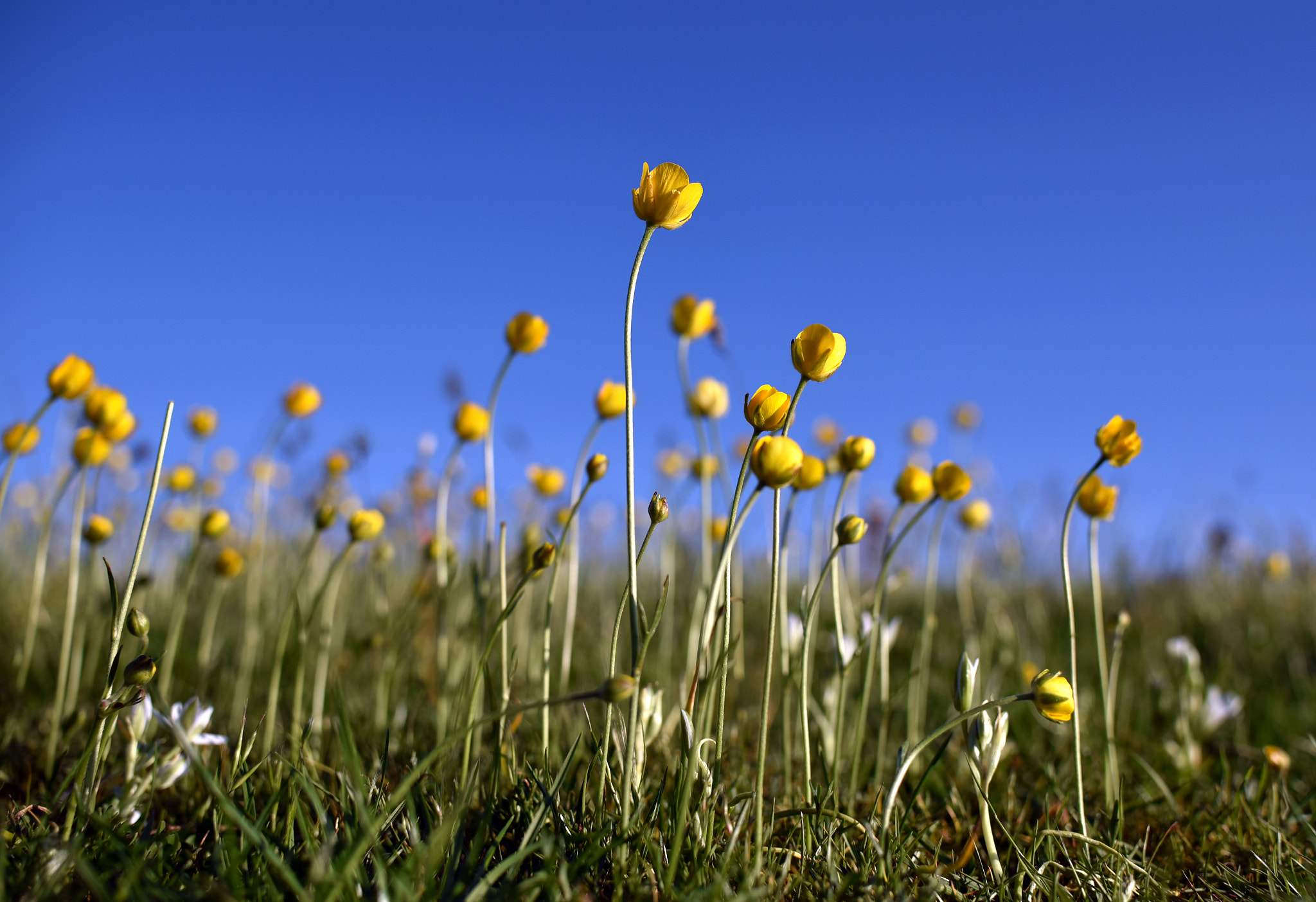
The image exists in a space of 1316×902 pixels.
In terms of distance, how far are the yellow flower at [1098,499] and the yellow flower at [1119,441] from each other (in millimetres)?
149

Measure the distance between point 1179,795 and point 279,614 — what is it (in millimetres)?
3174

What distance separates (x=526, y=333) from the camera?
1.66m

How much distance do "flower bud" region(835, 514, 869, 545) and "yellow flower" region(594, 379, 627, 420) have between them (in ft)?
1.78

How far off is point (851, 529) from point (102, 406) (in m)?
1.62

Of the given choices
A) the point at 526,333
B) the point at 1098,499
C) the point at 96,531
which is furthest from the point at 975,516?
the point at 96,531

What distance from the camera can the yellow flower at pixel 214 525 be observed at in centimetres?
202

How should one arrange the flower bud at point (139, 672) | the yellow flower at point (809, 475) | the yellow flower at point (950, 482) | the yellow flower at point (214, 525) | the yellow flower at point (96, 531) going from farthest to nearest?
the yellow flower at point (214, 525)
the yellow flower at point (96, 531)
the yellow flower at point (809, 475)
the yellow flower at point (950, 482)
the flower bud at point (139, 672)

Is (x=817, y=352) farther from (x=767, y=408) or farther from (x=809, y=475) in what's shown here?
(x=809, y=475)

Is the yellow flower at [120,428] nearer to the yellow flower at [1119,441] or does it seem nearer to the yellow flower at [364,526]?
the yellow flower at [364,526]

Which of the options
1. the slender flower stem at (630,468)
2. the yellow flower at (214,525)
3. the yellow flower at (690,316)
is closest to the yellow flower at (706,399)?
the yellow flower at (690,316)

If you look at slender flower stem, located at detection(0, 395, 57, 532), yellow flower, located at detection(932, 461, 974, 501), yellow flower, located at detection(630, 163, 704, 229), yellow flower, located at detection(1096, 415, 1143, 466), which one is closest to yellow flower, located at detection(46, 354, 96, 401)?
slender flower stem, located at detection(0, 395, 57, 532)

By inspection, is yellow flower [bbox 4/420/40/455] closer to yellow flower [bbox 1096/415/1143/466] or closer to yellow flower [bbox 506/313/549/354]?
yellow flower [bbox 506/313/549/354]

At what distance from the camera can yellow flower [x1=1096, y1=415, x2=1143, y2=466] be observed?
1376mm

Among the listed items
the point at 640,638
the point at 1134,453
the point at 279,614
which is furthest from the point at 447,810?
the point at 279,614
